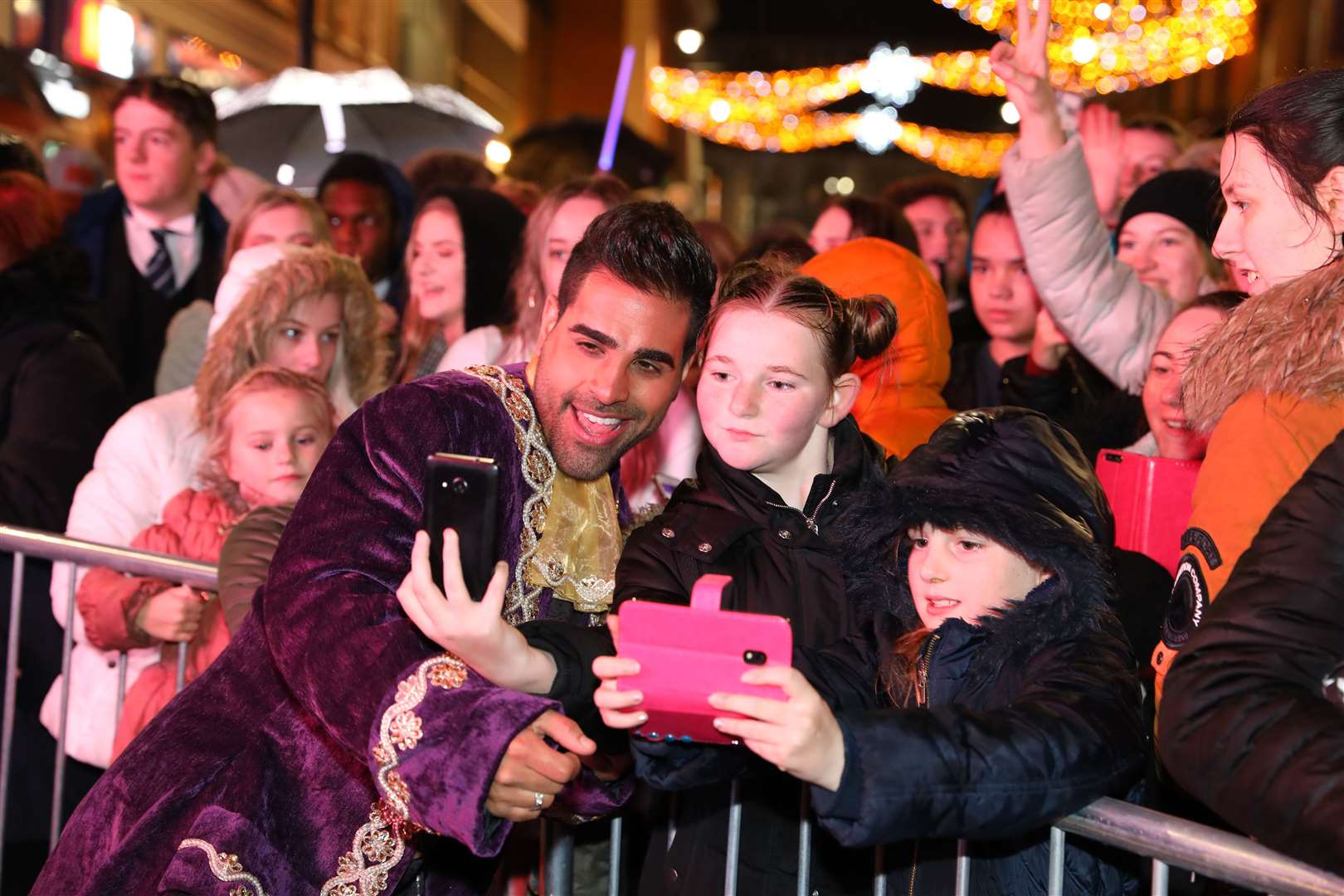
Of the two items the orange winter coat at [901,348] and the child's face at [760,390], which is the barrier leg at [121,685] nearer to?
the child's face at [760,390]

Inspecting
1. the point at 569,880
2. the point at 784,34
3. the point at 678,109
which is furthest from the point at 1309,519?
the point at 784,34

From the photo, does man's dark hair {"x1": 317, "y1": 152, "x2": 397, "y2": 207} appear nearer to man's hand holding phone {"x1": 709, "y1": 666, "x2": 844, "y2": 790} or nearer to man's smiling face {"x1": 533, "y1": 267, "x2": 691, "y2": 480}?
man's smiling face {"x1": 533, "y1": 267, "x2": 691, "y2": 480}

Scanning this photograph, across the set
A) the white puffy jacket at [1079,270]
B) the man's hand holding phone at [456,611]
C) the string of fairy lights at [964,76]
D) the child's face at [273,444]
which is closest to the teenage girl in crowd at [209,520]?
the child's face at [273,444]

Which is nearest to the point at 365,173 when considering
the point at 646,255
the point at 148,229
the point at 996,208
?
the point at 148,229

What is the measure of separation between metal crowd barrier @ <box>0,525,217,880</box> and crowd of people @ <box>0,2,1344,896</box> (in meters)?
0.10

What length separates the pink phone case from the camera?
1973 millimetres

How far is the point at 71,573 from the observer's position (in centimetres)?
376

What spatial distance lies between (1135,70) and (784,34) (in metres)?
18.9

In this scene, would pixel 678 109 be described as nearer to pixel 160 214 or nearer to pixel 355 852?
pixel 160 214

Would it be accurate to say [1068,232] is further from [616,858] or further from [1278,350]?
[616,858]

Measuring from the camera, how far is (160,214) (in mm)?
5855

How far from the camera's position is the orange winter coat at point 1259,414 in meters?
1.98

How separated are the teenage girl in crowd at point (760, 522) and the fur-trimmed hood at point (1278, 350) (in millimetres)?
760

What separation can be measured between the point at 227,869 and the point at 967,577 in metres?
1.41
